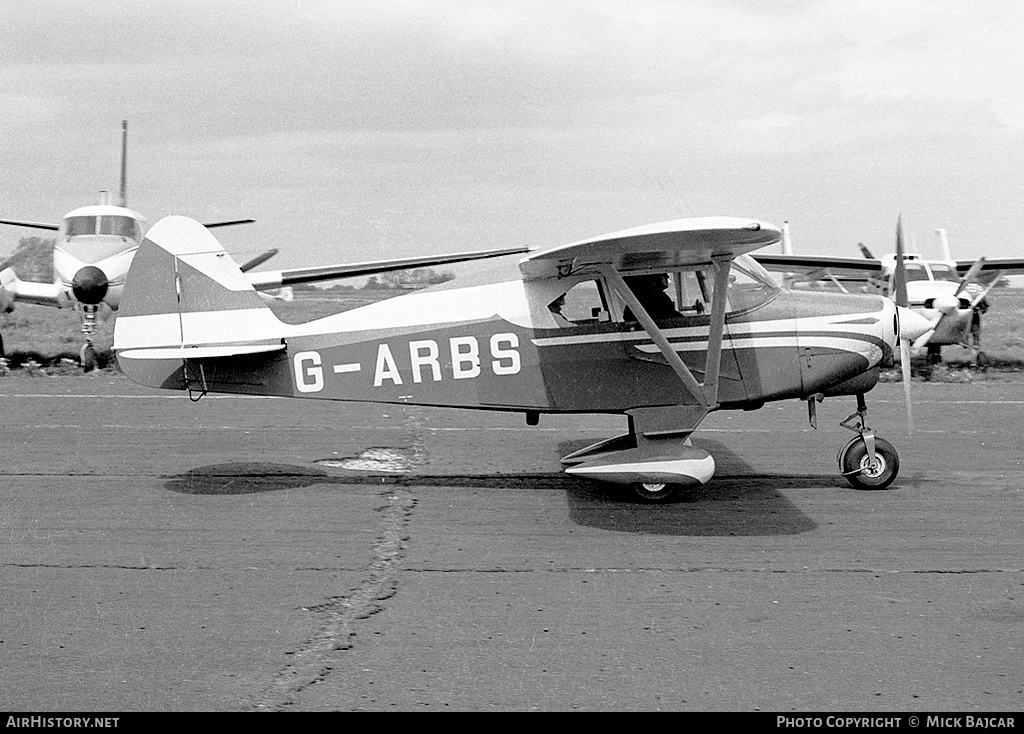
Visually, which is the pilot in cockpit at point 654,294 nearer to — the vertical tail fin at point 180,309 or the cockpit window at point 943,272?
the vertical tail fin at point 180,309

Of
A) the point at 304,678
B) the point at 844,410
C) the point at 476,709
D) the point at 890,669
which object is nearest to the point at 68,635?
the point at 304,678

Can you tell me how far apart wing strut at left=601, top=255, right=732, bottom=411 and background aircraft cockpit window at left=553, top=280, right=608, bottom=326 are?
0.40m

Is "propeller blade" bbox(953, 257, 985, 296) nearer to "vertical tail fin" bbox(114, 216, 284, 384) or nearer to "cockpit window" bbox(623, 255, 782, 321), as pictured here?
"cockpit window" bbox(623, 255, 782, 321)

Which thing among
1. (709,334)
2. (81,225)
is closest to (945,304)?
(709,334)

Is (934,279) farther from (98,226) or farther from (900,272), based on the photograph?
(98,226)

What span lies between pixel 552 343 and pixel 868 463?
9.88ft

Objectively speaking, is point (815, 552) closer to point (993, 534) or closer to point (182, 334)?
point (993, 534)

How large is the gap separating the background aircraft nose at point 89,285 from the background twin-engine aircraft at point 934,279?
1309 centimetres

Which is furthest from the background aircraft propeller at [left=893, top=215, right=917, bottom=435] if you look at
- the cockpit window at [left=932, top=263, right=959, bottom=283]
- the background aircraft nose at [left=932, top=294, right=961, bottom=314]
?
the cockpit window at [left=932, top=263, right=959, bottom=283]

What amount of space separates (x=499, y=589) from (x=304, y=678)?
1852mm

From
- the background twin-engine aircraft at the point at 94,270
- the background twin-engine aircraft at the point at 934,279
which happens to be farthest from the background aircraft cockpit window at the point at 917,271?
the background twin-engine aircraft at the point at 94,270

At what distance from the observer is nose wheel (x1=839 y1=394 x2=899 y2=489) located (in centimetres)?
981

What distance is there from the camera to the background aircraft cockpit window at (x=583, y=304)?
31.8 feet

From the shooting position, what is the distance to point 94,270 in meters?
21.6
